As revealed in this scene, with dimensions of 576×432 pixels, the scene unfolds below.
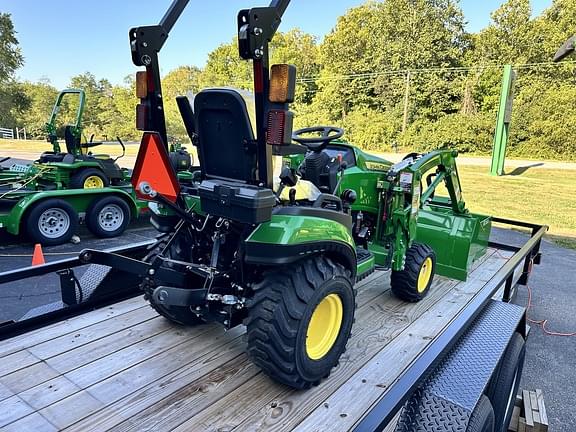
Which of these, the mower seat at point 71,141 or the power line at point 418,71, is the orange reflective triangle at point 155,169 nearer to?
the mower seat at point 71,141

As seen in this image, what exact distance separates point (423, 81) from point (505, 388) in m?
29.3

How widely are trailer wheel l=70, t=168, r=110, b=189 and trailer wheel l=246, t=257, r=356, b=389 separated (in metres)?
5.38

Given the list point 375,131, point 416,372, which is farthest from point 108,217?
point 375,131

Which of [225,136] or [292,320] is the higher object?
[225,136]

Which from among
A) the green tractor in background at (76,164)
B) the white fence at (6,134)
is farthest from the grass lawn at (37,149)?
the green tractor in background at (76,164)

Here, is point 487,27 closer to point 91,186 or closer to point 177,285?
point 91,186

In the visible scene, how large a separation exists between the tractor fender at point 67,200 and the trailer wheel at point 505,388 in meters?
5.36

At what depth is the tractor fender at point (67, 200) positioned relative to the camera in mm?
5289

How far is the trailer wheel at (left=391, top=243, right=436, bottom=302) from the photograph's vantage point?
9.65 feet

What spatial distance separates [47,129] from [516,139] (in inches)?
952

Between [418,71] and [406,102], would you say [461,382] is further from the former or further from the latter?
[418,71]

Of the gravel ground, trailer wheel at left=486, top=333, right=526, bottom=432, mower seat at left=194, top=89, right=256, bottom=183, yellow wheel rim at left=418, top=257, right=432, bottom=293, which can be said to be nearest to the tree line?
the gravel ground

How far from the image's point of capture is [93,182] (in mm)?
6605

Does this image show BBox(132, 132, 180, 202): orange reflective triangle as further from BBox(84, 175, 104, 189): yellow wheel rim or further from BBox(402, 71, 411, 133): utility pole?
BBox(402, 71, 411, 133): utility pole
